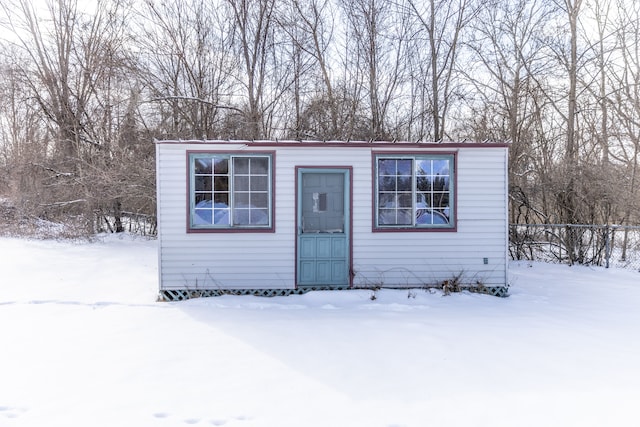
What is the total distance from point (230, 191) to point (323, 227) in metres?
1.78

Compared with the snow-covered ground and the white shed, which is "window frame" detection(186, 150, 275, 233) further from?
the snow-covered ground

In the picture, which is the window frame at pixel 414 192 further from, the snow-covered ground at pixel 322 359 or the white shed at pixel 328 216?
the snow-covered ground at pixel 322 359

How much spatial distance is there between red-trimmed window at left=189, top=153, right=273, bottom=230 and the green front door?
65cm

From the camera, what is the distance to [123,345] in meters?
4.36

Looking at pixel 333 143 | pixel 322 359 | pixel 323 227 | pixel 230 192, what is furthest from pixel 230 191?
pixel 322 359

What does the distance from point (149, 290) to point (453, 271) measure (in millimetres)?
5700

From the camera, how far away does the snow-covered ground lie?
9.71 ft

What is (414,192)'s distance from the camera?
6.80 metres

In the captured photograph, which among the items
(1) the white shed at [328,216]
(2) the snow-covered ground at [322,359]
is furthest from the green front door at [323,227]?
(2) the snow-covered ground at [322,359]

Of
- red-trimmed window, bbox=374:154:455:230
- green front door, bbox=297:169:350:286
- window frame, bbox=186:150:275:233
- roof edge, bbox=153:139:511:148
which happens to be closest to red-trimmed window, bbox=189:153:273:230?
window frame, bbox=186:150:275:233

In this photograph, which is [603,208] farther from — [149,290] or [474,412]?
[149,290]

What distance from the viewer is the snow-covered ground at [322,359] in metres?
2.96

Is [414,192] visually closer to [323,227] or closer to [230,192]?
[323,227]

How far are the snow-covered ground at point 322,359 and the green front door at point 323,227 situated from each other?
0.44 m
